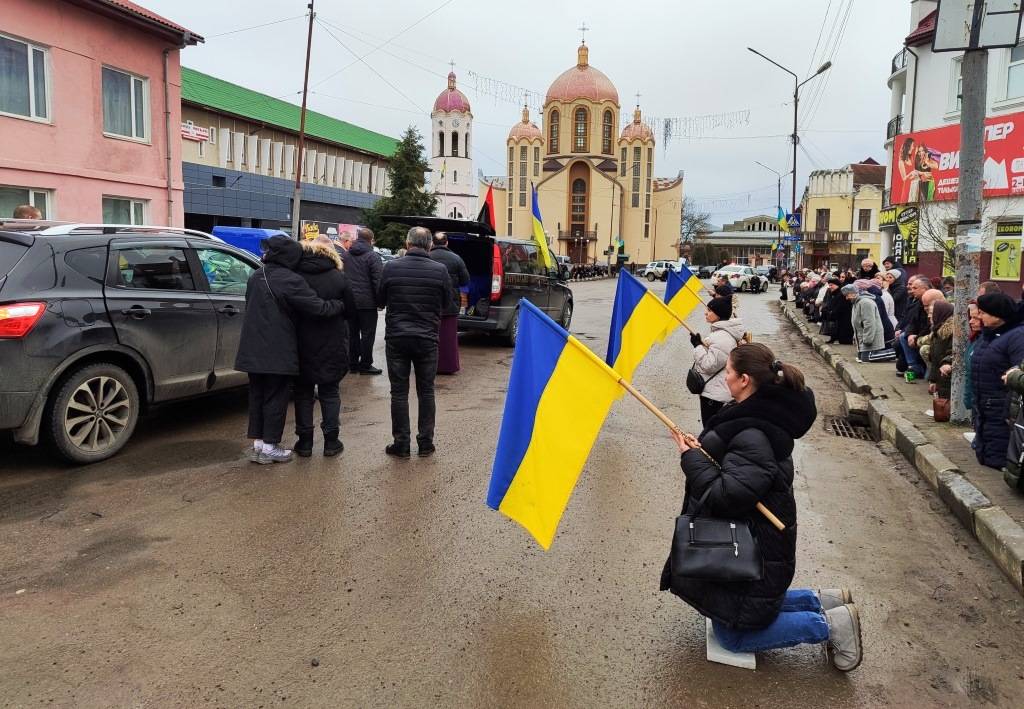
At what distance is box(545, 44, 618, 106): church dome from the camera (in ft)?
264

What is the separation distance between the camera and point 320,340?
19.9 ft

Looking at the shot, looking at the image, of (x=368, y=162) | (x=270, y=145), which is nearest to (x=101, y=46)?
(x=270, y=145)

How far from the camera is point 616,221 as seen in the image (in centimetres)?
8356

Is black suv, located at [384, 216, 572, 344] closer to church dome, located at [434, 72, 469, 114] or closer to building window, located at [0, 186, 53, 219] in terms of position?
building window, located at [0, 186, 53, 219]

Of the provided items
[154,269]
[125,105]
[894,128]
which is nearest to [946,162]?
[894,128]

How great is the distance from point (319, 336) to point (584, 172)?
79.8 meters

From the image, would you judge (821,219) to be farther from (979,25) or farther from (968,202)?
(979,25)

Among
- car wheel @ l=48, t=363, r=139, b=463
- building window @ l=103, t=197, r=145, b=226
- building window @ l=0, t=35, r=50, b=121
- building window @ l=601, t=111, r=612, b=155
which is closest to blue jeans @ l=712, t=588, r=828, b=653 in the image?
car wheel @ l=48, t=363, r=139, b=463

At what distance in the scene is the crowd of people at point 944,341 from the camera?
600 centimetres

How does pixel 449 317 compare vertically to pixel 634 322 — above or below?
below

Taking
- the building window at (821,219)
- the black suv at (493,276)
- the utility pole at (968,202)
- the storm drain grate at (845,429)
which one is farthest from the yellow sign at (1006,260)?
the building window at (821,219)

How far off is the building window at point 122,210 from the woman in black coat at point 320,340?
594 inches

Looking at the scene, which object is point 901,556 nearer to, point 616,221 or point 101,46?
point 101,46

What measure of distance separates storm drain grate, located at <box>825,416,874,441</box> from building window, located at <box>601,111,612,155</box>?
251 ft
